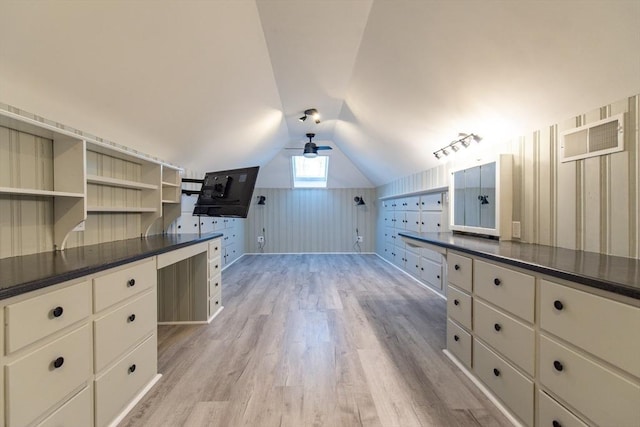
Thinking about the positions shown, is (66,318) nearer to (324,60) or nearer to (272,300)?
(272,300)

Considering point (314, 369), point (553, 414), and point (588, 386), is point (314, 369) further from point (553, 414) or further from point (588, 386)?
point (588, 386)

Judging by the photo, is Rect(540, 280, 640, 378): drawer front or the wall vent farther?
the wall vent

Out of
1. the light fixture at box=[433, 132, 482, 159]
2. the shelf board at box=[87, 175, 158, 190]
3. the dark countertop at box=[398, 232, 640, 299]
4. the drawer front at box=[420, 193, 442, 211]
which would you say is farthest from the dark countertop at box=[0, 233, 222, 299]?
the drawer front at box=[420, 193, 442, 211]

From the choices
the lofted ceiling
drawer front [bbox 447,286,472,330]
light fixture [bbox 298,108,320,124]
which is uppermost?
light fixture [bbox 298,108,320,124]

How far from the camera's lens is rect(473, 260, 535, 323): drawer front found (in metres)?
1.29

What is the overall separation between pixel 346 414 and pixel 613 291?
1.33 m

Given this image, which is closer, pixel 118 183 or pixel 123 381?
pixel 123 381

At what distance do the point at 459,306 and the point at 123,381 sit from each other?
85.3 inches

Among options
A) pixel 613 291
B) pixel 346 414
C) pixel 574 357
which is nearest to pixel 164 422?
pixel 346 414

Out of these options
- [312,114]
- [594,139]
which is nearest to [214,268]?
[312,114]

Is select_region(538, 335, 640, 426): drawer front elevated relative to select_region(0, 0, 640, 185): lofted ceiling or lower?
lower

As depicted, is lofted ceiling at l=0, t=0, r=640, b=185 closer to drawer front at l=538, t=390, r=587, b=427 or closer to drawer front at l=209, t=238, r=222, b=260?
drawer front at l=209, t=238, r=222, b=260

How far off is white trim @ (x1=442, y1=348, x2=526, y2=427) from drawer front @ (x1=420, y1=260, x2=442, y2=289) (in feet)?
5.41

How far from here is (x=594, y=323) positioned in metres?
0.97
